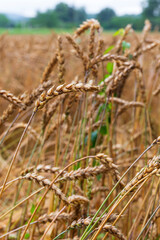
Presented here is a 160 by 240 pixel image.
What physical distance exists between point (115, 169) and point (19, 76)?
416 cm

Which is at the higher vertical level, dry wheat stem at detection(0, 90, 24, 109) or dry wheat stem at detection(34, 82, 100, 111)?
dry wheat stem at detection(0, 90, 24, 109)

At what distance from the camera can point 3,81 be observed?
379 centimetres

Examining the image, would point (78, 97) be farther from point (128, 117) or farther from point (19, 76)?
point (19, 76)

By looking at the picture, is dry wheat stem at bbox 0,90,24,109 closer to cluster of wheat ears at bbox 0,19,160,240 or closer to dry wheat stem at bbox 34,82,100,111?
cluster of wheat ears at bbox 0,19,160,240

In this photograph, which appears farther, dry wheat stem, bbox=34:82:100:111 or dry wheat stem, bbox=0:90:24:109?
dry wheat stem, bbox=0:90:24:109

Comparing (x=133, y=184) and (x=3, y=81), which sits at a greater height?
(x=3, y=81)

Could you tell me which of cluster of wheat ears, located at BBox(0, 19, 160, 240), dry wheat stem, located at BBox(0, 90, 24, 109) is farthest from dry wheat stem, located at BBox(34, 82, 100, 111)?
dry wheat stem, located at BBox(0, 90, 24, 109)

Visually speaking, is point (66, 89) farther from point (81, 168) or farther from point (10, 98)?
point (81, 168)

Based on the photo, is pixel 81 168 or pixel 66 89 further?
pixel 81 168

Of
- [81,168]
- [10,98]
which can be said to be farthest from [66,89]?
[81,168]

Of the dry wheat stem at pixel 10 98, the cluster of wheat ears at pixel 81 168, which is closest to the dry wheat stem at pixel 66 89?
the cluster of wheat ears at pixel 81 168

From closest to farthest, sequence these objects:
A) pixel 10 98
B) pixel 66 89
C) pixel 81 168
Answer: pixel 66 89 → pixel 10 98 → pixel 81 168

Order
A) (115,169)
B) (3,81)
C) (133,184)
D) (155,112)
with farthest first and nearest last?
(3,81) → (155,112) → (115,169) → (133,184)

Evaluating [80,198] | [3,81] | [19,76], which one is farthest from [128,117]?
[80,198]
